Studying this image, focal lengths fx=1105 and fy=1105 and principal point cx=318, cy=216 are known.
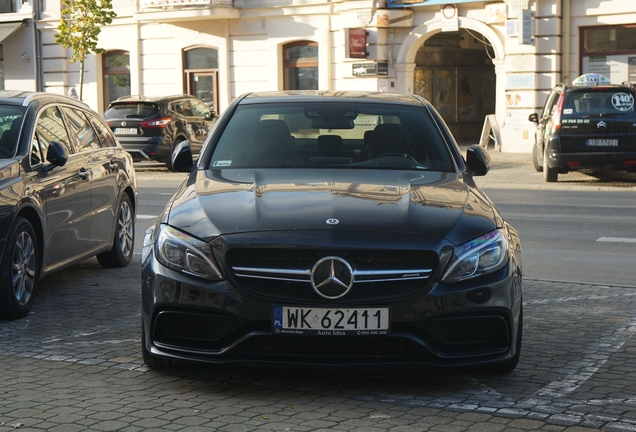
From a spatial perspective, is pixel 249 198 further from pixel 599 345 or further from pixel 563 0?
pixel 563 0

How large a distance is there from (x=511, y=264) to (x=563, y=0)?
75.7ft

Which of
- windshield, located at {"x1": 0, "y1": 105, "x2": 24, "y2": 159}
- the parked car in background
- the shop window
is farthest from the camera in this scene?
the shop window

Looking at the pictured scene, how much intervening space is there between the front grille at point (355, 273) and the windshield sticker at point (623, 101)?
15323 mm

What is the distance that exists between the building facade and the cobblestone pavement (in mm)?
21108

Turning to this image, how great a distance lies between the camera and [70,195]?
867 cm

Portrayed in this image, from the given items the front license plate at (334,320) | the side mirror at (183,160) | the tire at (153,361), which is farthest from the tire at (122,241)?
the front license plate at (334,320)

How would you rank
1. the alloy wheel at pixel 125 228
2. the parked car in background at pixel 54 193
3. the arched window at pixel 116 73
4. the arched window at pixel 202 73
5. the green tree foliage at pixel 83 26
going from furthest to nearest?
the arched window at pixel 116 73 → the arched window at pixel 202 73 → the green tree foliage at pixel 83 26 → the alloy wheel at pixel 125 228 → the parked car in background at pixel 54 193

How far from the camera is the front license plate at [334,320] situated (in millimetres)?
5289

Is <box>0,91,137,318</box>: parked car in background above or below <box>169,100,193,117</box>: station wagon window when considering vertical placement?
below

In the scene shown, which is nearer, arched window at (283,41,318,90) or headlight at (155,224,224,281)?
headlight at (155,224,224,281)

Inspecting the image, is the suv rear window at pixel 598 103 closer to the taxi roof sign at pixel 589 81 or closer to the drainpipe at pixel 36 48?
the taxi roof sign at pixel 589 81

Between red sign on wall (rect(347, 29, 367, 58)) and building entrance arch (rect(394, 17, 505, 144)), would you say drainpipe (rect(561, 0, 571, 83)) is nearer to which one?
building entrance arch (rect(394, 17, 505, 144))

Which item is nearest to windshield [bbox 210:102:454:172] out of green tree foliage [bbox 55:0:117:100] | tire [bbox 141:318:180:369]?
tire [bbox 141:318:180:369]

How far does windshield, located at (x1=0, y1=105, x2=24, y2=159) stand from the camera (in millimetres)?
8156
